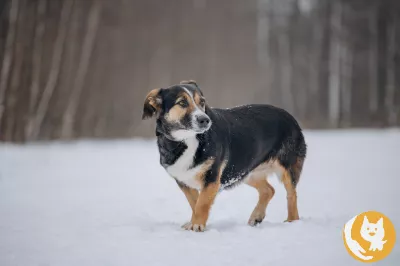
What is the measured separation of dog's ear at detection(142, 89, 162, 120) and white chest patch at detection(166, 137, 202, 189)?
0.42m

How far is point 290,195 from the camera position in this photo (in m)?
4.46

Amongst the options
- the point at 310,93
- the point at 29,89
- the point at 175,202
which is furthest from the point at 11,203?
the point at 310,93

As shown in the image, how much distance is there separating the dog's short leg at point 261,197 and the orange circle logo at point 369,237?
0.90 m

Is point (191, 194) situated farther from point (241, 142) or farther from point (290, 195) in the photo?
point (290, 195)

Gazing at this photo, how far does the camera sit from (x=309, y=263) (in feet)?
9.75

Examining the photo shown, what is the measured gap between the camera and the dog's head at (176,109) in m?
3.99

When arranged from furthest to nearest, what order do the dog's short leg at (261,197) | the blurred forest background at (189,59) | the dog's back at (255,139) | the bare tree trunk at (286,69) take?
the bare tree trunk at (286,69), the blurred forest background at (189,59), the dog's short leg at (261,197), the dog's back at (255,139)

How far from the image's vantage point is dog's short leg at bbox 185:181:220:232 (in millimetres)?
3971

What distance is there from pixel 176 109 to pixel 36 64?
11.6 m

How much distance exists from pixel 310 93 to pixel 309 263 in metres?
17.4

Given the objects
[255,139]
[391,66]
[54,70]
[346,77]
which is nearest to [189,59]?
[54,70]

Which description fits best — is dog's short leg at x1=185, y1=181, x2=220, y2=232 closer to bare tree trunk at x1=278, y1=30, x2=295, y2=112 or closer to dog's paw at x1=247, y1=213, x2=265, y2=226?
dog's paw at x1=247, y1=213, x2=265, y2=226

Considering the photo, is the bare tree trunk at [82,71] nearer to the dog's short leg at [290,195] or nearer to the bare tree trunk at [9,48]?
the bare tree trunk at [9,48]

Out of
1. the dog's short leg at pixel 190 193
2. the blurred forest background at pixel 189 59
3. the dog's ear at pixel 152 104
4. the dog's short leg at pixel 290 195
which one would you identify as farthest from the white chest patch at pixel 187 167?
the blurred forest background at pixel 189 59
